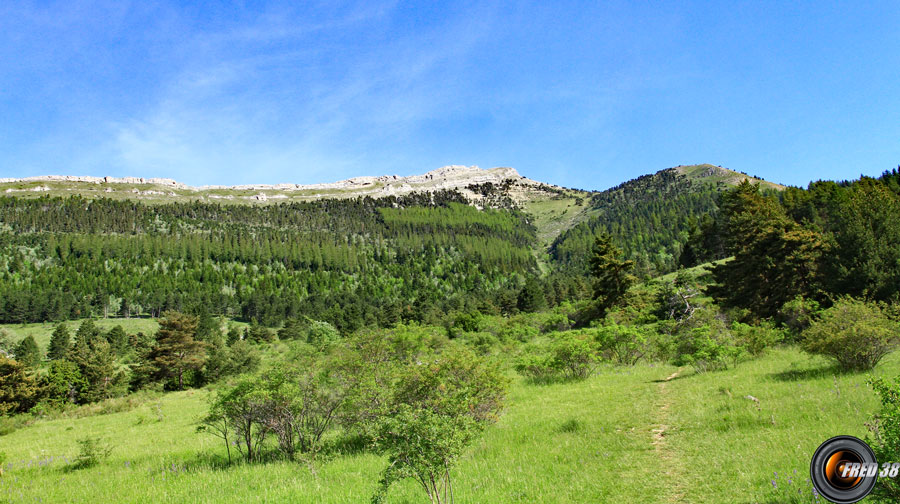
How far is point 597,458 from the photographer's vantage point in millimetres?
11117

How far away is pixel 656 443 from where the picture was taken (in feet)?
38.4

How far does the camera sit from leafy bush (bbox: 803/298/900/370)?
49.0 ft

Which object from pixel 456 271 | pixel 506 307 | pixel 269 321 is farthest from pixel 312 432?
pixel 456 271

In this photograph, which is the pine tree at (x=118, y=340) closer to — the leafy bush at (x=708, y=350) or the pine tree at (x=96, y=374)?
the pine tree at (x=96, y=374)

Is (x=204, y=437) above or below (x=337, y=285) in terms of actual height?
below

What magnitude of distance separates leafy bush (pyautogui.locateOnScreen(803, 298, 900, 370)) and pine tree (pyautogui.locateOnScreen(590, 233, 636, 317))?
32.9 metres

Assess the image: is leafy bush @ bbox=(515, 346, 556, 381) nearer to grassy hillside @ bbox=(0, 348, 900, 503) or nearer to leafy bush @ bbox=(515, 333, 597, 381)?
leafy bush @ bbox=(515, 333, 597, 381)

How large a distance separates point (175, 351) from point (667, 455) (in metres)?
58.3

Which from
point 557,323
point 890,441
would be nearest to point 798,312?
point 890,441

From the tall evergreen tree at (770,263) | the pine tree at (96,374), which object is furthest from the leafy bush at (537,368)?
the pine tree at (96,374)

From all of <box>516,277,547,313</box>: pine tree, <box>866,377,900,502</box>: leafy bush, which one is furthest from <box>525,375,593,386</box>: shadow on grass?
<box>516,277,547,313</box>: pine tree

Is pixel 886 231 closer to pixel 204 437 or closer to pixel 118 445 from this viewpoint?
pixel 204 437

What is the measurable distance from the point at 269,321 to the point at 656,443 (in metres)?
133

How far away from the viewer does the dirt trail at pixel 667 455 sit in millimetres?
8320
